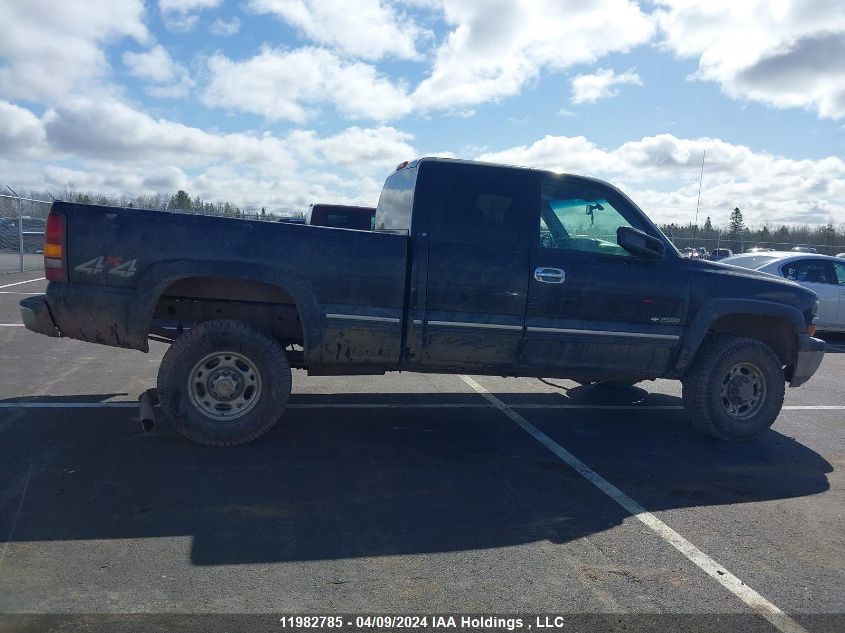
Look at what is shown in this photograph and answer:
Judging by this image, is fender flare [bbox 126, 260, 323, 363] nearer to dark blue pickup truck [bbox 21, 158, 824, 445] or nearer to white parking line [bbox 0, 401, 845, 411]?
dark blue pickup truck [bbox 21, 158, 824, 445]

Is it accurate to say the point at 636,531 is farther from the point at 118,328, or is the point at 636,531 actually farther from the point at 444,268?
the point at 118,328

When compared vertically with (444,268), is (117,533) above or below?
below

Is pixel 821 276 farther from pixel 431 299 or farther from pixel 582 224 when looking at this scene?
pixel 431 299

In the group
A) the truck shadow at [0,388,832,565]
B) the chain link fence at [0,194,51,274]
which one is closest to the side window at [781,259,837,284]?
the truck shadow at [0,388,832,565]

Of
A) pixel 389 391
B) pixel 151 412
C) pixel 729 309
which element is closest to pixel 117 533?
pixel 151 412

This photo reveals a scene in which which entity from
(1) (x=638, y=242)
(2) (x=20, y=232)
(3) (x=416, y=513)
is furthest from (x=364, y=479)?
(2) (x=20, y=232)

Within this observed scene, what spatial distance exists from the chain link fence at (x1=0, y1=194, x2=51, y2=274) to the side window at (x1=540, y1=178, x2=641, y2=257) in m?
13.1

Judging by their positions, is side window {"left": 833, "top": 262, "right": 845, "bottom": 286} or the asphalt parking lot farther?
side window {"left": 833, "top": 262, "right": 845, "bottom": 286}

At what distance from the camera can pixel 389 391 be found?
7.40 m

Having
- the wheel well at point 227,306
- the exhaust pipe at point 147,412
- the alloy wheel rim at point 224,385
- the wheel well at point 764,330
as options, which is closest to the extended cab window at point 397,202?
the wheel well at point 227,306

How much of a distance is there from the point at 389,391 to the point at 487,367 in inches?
78.4

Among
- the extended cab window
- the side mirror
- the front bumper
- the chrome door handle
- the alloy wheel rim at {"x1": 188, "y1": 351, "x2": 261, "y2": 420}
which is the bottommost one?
the alloy wheel rim at {"x1": 188, "y1": 351, "x2": 261, "y2": 420}

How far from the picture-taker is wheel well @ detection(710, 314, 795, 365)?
6160mm

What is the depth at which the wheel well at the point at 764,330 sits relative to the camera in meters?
6.16
